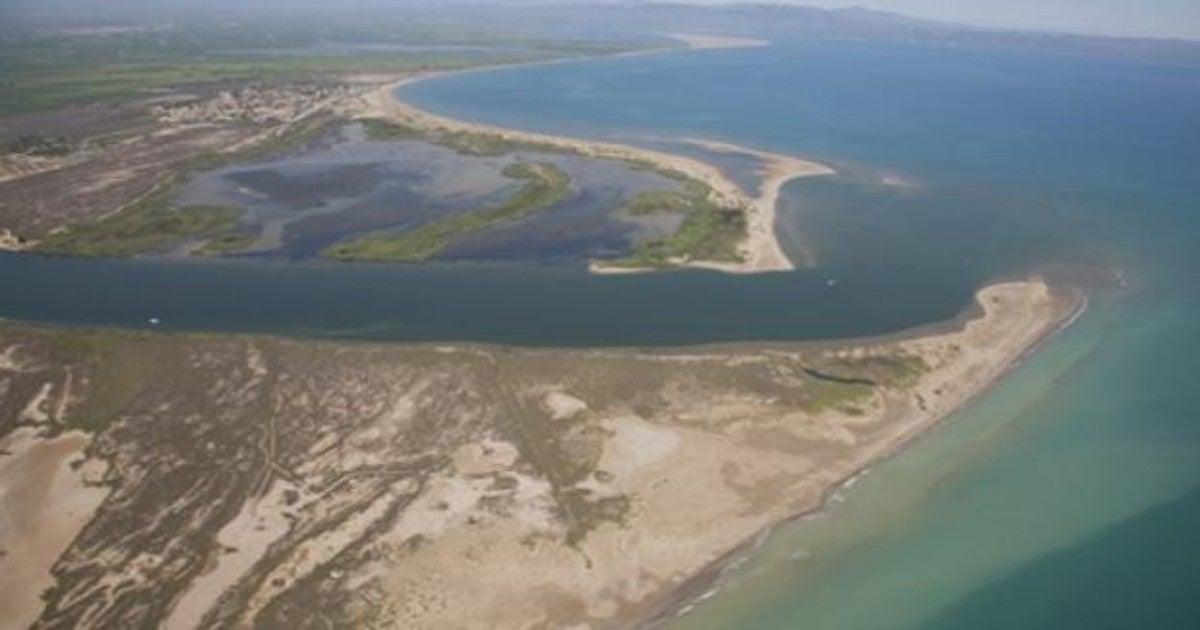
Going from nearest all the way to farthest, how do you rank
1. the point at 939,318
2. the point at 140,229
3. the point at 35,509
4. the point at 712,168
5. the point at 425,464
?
the point at 35,509, the point at 425,464, the point at 939,318, the point at 140,229, the point at 712,168

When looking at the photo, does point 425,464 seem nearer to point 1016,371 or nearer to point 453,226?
point 1016,371

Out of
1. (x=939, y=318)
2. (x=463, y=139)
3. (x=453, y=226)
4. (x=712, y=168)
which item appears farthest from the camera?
(x=463, y=139)

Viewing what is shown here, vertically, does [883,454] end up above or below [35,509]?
above

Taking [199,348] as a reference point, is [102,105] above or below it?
above

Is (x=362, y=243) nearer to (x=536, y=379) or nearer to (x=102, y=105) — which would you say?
(x=536, y=379)

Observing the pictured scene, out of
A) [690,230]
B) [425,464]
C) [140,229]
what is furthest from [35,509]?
[690,230]

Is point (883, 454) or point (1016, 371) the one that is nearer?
point (883, 454)

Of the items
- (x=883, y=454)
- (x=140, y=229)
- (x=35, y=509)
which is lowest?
(x=35, y=509)

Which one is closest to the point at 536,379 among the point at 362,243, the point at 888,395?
the point at 888,395
